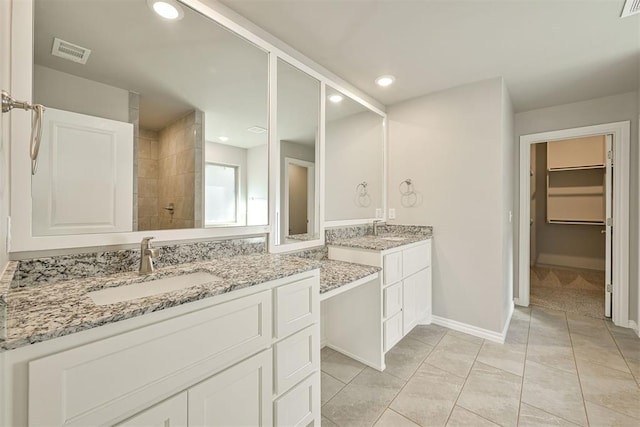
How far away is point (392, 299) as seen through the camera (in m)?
2.12

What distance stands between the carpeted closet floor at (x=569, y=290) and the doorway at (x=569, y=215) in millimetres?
12

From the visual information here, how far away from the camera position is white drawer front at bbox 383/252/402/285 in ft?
6.76

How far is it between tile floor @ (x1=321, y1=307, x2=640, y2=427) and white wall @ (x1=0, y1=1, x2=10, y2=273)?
1.67 m

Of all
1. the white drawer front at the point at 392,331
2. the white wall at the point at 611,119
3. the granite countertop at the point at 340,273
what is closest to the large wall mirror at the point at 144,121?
the granite countertop at the point at 340,273

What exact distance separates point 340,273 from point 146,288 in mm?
1142

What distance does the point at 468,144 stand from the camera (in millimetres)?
2576

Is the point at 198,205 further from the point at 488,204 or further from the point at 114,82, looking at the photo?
the point at 488,204

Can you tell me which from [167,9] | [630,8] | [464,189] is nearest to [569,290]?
[464,189]

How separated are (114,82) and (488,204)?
2.84m

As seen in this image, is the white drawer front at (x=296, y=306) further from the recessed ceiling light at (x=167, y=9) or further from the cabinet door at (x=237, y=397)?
the recessed ceiling light at (x=167, y=9)

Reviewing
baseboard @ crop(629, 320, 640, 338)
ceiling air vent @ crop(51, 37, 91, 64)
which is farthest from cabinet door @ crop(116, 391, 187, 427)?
baseboard @ crop(629, 320, 640, 338)

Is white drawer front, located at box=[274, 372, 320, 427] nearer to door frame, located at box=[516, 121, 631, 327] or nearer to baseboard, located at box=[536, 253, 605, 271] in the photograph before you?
door frame, located at box=[516, 121, 631, 327]

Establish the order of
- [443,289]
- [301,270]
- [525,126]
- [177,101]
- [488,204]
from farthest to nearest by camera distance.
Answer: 1. [525,126]
2. [443,289]
3. [488,204]
4. [177,101]
5. [301,270]

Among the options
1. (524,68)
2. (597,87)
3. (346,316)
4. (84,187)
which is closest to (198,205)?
(84,187)
